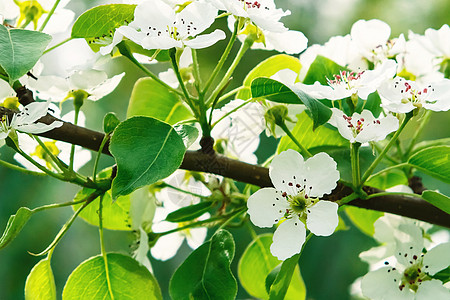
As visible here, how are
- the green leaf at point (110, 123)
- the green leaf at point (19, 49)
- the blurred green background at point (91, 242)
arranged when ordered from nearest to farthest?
the green leaf at point (19, 49)
the green leaf at point (110, 123)
the blurred green background at point (91, 242)

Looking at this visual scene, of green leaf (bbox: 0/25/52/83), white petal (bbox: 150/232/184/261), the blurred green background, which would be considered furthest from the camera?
the blurred green background

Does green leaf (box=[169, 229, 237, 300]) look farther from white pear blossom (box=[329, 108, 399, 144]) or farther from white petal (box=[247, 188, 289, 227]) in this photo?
white pear blossom (box=[329, 108, 399, 144])

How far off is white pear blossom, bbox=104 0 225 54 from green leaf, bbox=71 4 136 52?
4 cm

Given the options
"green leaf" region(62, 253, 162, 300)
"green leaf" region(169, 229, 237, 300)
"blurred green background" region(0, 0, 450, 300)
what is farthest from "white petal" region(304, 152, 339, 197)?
"blurred green background" region(0, 0, 450, 300)

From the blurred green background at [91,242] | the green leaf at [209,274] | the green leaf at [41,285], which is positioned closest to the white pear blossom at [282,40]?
the green leaf at [209,274]

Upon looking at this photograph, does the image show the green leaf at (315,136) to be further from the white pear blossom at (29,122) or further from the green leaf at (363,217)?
the white pear blossom at (29,122)

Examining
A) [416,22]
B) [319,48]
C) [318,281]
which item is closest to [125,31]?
[319,48]

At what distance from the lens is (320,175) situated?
0.64 meters

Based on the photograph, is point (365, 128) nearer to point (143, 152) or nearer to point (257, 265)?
point (143, 152)

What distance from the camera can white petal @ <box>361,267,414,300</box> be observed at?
74 centimetres

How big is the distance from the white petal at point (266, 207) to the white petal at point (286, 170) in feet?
0.04

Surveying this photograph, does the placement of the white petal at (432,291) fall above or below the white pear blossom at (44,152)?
above

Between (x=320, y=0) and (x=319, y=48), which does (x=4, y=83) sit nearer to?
(x=319, y=48)

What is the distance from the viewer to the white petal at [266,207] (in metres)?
0.65
